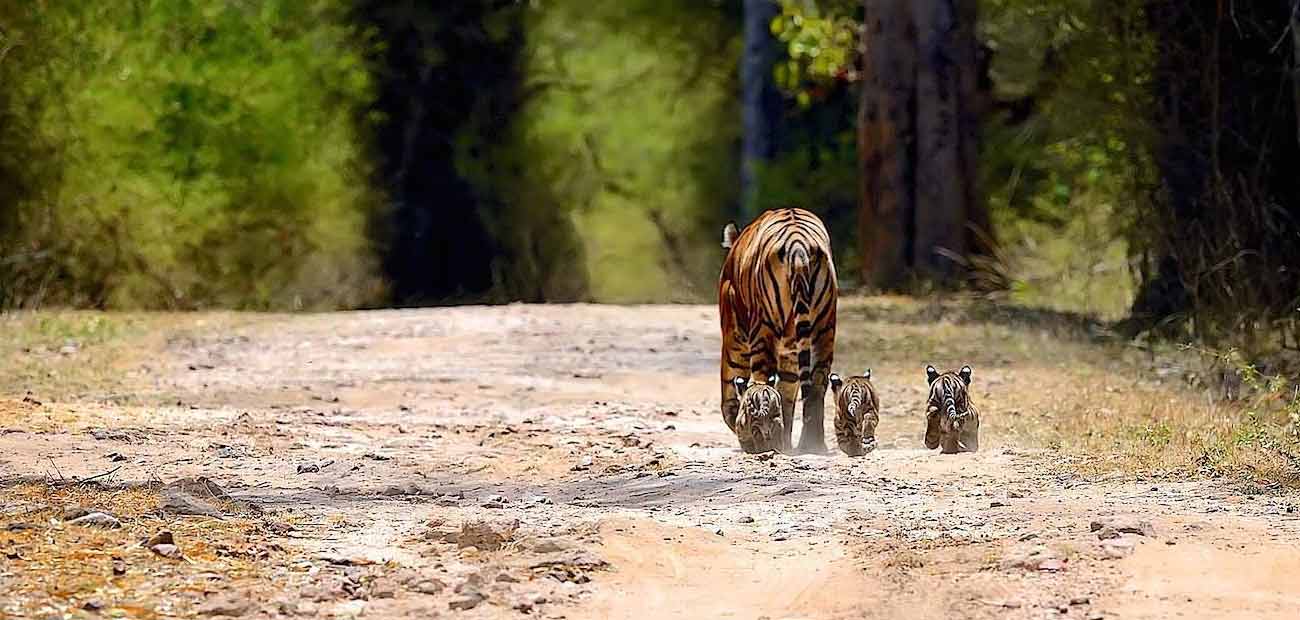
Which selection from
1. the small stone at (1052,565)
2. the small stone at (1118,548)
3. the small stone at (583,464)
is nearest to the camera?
the small stone at (1052,565)

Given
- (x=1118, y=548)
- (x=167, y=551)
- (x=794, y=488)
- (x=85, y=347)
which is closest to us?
(x=167, y=551)

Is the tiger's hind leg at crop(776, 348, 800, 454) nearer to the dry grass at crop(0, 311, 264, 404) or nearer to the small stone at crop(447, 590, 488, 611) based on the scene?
the small stone at crop(447, 590, 488, 611)

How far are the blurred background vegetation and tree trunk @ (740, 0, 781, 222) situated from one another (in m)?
0.03

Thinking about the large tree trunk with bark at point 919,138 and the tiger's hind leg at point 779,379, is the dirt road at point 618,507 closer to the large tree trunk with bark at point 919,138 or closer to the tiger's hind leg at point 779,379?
the tiger's hind leg at point 779,379

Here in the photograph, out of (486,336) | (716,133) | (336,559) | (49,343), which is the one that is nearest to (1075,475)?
(336,559)

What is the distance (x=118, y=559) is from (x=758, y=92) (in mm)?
18402

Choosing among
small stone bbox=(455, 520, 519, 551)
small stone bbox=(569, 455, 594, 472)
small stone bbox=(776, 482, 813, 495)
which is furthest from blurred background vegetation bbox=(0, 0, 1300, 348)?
small stone bbox=(455, 520, 519, 551)

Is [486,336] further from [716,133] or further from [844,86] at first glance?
[716,133]

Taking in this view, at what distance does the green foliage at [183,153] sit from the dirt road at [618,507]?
669 cm

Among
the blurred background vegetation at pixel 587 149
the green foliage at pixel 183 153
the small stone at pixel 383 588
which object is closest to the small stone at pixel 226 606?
the small stone at pixel 383 588

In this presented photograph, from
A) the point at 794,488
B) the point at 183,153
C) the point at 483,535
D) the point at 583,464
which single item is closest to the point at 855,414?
the point at 794,488

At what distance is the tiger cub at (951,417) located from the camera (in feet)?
29.4

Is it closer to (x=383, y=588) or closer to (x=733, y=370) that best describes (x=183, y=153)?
(x=733, y=370)

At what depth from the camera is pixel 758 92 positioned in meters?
24.2
